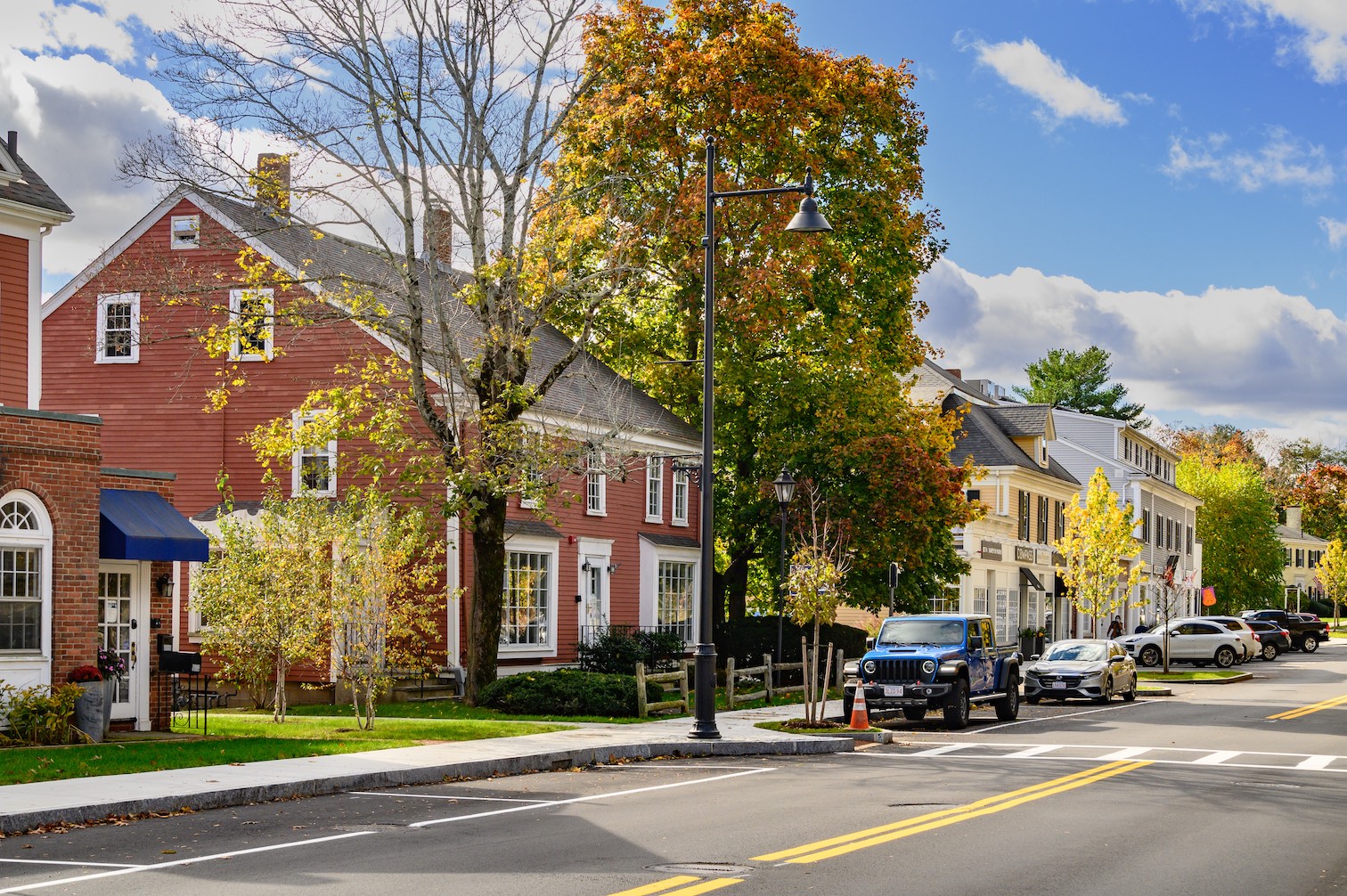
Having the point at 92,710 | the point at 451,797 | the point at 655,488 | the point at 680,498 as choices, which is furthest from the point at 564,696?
the point at 680,498

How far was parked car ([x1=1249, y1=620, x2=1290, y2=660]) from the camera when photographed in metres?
60.9

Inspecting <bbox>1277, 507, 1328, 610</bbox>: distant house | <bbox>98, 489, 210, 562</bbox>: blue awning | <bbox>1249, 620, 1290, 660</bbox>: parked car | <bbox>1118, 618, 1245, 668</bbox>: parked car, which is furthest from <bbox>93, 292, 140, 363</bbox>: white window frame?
<bbox>1277, 507, 1328, 610</bbox>: distant house

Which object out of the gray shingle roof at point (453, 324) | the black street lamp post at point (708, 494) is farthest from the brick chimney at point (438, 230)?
the black street lamp post at point (708, 494)

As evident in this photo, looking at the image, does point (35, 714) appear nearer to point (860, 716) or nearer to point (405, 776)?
point (405, 776)

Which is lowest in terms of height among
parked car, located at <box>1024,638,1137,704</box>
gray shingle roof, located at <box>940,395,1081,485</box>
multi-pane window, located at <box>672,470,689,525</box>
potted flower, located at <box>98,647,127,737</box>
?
parked car, located at <box>1024,638,1137,704</box>

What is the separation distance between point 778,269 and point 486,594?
11.7 meters

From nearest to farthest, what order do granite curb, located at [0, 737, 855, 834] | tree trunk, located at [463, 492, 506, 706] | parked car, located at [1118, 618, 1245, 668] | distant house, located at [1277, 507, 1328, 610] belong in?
granite curb, located at [0, 737, 855, 834]
tree trunk, located at [463, 492, 506, 706]
parked car, located at [1118, 618, 1245, 668]
distant house, located at [1277, 507, 1328, 610]

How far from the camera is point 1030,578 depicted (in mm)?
59438

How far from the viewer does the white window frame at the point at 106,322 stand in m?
32.6

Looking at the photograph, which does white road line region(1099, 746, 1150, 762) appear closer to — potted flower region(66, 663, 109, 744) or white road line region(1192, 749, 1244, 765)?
white road line region(1192, 749, 1244, 765)

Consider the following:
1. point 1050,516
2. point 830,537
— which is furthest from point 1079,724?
point 1050,516

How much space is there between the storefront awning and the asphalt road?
127ft

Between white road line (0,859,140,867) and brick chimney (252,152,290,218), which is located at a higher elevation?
brick chimney (252,152,290,218)

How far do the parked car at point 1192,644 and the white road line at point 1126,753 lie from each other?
100ft
